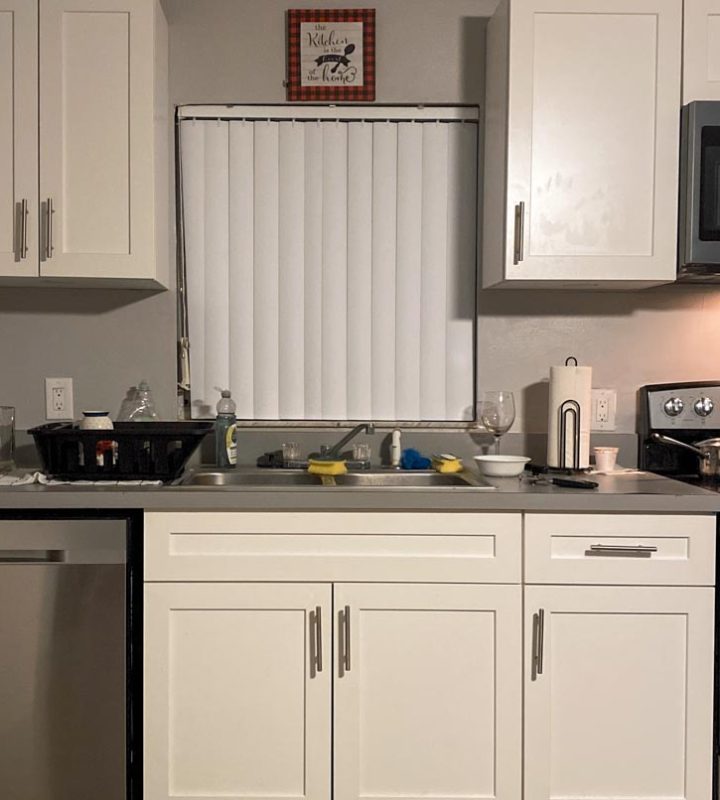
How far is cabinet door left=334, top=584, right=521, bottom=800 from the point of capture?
2.14m

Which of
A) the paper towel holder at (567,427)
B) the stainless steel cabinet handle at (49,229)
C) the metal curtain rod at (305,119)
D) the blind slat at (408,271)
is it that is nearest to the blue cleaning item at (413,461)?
the blind slat at (408,271)

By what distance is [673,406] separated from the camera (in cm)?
267

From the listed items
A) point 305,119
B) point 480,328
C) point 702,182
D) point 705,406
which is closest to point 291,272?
point 305,119

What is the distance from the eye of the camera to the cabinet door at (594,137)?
93.4 inches

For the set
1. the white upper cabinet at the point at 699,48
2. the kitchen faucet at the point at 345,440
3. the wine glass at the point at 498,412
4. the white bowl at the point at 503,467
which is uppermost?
the white upper cabinet at the point at 699,48

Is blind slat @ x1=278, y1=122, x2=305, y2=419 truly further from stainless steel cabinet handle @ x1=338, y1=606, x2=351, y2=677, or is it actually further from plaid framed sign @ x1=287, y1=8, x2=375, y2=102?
stainless steel cabinet handle @ x1=338, y1=606, x2=351, y2=677

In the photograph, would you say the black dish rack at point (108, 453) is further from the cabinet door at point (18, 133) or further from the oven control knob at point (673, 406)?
the oven control knob at point (673, 406)

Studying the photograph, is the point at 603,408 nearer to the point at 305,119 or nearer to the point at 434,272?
the point at 434,272

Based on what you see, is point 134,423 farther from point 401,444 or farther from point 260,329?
point 401,444

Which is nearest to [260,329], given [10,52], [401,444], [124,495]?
[401,444]

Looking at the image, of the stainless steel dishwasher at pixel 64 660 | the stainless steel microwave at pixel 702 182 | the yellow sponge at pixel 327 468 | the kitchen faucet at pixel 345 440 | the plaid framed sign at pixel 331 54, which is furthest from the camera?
the plaid framed sign at pixel 331 54

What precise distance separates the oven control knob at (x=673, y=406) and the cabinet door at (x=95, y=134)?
1.52m

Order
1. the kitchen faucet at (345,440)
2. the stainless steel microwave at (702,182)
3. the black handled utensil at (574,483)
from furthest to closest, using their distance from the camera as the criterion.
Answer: the kitchen faucet at (345,440)
the stainless steel microwave at (702,182)
the black handled utensil at (574,483)

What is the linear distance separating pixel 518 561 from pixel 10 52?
1817 millimetres
